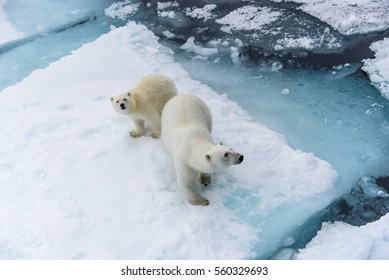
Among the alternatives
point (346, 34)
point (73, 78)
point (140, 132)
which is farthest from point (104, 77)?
point (346, 34)

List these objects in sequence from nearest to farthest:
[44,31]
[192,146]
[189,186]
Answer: [192,146] → [189,186] → [44,31]

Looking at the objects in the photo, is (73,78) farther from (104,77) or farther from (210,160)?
(210,160)

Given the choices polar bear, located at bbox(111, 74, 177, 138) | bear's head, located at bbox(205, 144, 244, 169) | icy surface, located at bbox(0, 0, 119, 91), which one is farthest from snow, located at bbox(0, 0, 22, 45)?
bear's head, located at bbox(205, 144, 244, 169)

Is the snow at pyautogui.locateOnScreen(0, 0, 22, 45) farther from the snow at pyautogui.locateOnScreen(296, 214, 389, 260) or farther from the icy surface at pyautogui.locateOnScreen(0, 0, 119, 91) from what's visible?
the snow at pyautogui.locateOnScreen(296, 214, 389, 260)

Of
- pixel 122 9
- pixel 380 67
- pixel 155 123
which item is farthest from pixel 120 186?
pixel 122 9

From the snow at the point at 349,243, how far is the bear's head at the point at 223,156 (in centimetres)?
84

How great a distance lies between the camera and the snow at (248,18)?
5969 mm

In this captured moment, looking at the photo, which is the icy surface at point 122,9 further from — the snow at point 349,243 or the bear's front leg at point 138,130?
the snow at point 349,243

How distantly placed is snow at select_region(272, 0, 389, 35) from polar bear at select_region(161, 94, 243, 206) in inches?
125


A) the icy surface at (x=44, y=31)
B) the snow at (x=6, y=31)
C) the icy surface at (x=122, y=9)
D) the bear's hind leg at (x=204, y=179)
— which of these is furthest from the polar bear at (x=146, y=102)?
the snow at (x=6, y=31)

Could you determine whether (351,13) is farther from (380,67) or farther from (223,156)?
(223,156)

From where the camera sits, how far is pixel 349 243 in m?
2.89

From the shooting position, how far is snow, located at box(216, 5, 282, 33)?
5969 millimetres

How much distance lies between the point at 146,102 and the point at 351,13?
3.76 metres
